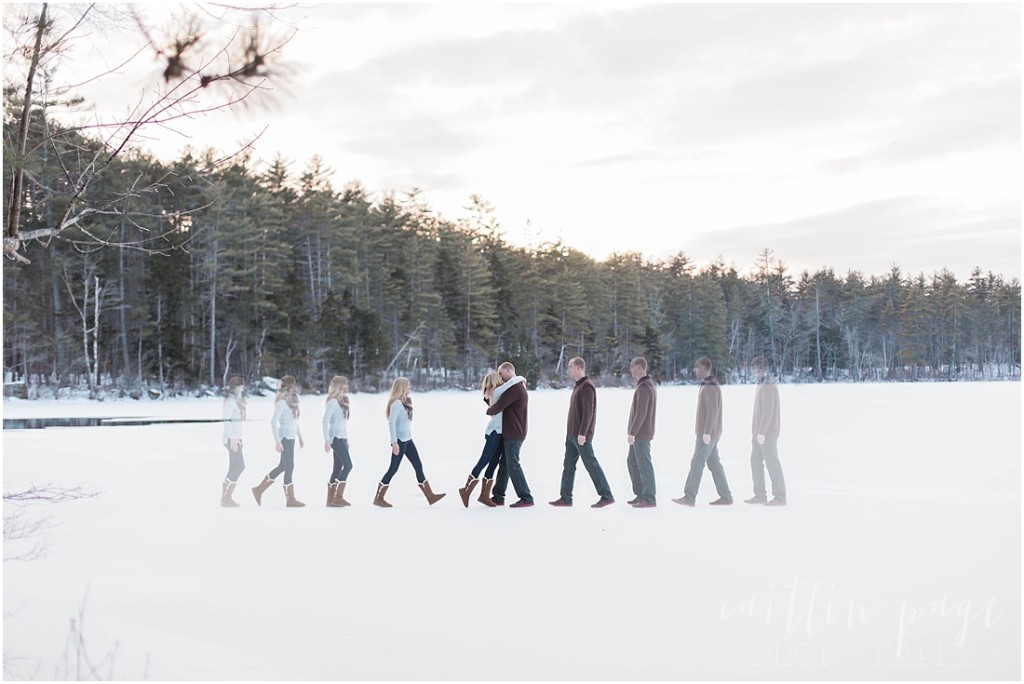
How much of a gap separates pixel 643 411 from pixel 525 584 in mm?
3286

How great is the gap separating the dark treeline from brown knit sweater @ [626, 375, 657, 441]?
232 inches

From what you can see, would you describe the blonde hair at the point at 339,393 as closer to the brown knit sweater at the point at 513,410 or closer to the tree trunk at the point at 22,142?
the brown knit sweater at the point at 513,410

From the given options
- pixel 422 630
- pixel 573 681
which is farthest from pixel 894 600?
pixel 422 630

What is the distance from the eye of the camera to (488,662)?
5.63 metres

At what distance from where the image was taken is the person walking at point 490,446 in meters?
10.2

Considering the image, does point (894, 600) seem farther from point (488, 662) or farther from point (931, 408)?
point (931, 408)

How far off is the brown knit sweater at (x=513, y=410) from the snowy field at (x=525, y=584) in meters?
0.86

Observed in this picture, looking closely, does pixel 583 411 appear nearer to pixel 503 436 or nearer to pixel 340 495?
pixel 503 436

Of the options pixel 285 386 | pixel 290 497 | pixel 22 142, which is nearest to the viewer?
pixel 22 142

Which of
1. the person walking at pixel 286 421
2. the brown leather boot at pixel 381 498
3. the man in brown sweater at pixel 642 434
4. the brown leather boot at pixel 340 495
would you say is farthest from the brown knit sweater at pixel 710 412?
the person walking at pixel 286 421

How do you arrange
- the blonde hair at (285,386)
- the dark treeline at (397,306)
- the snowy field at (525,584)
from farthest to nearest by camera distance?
the dark treeline at (397,306)
the blonde hair at (285,386)
the snowy field at (525,584)

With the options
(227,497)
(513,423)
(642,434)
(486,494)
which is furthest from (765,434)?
(227,497)

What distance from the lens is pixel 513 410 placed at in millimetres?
10195

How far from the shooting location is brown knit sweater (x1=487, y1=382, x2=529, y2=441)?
1012 centimetres
